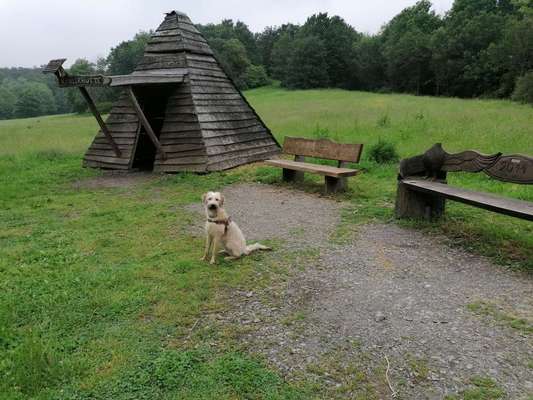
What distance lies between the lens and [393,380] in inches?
118

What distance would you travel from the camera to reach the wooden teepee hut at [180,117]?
10.9m

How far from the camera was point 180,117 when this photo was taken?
11.2 meters

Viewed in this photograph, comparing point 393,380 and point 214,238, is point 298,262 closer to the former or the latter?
point 214,238

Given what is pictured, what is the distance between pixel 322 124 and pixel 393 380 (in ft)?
53.1

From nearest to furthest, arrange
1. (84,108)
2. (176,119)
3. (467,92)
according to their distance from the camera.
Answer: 1. (176,119)
2. (467,92)
3. (84,108)

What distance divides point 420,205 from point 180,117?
7.07 metres

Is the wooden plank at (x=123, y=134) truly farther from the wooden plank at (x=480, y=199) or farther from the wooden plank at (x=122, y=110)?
the wooden plank at (x=480, y=199)

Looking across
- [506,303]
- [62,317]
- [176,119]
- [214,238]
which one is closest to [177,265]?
[214,238]

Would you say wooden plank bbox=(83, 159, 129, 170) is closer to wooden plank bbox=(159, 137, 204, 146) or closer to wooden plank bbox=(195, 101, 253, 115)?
wooden plank bbox=(159, 137, 204, 146)

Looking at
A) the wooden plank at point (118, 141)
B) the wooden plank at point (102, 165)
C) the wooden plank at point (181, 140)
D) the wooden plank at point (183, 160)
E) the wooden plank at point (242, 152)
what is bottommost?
the wooden plank at point (102, 165)

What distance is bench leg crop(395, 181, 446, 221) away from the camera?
660 centimetres

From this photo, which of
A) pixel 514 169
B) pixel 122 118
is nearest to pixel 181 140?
pixel 122 118

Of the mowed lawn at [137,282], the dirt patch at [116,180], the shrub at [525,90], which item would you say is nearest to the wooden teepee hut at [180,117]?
the dirt patch at [116,180]

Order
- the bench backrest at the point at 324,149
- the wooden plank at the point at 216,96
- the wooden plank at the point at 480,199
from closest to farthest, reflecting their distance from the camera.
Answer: the wooden plank at the point at 480,199, the bench backrest at the point at 324,149, the wooden plank at the point at 216,96
